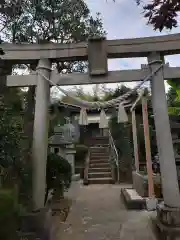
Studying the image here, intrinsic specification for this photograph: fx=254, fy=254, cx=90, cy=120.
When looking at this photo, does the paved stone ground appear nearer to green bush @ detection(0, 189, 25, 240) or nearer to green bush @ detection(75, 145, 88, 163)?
green bush @ detection(0, 189, 25, 240)

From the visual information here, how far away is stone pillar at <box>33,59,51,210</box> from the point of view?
4.17 metres

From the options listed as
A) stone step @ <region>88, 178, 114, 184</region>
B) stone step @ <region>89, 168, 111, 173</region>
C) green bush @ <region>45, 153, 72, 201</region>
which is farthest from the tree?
stone step @ <region>89, 168, 111, 173</region>

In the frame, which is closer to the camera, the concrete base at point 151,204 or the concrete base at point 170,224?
the concrete base at point 170,224

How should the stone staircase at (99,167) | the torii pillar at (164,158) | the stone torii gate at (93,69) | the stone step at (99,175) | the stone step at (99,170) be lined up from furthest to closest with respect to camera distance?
the stone step at (99,170)
the stone step at (99,175)
the stone staircase at (99,167)
the stone torii gate at (93,69)
the torii pillar at (164,158)

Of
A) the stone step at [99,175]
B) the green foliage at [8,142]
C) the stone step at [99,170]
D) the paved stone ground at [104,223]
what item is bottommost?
the paved stone ground at [104,223]

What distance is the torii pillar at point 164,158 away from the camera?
3.97 meters

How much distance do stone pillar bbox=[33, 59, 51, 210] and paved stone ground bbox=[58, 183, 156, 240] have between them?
3.20 feet

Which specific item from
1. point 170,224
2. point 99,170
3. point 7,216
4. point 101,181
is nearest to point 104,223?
point 170,224

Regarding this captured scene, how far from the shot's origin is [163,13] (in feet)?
9.01

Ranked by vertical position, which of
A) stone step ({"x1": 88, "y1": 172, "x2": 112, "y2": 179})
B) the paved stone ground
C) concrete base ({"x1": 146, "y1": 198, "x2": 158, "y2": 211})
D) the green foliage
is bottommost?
the paved stone ground

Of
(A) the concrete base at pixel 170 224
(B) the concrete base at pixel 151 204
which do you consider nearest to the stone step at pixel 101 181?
(B) the concrete base at pixel 151 204

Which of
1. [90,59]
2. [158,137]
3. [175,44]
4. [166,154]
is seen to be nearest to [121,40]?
[90,59]

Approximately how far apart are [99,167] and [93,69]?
391 inches

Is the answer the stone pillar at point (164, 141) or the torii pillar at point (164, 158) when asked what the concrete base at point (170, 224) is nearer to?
the torii pillar at point (164, 158)
